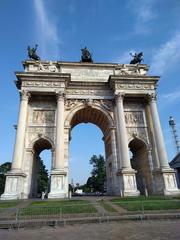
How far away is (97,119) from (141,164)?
8442mm

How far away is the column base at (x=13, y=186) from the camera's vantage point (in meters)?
17.2

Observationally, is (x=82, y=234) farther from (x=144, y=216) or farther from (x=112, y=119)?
(x=112, y=119)

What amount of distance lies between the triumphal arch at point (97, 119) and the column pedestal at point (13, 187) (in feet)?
0.31

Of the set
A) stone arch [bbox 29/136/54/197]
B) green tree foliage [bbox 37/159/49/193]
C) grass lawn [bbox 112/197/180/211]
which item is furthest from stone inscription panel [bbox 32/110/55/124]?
green tree foliage [bbox 37/159/49/193]

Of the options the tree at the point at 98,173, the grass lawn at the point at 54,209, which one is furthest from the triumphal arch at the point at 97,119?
the tree at the point at 98,173

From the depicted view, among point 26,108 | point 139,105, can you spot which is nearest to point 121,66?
point 139,105

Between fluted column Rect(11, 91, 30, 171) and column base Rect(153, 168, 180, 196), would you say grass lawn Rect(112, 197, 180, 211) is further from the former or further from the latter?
fluted column Rect(11, 91, 30, 171)

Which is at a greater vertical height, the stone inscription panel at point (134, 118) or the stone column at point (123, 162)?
the stone inscription panel at point (134, 118)

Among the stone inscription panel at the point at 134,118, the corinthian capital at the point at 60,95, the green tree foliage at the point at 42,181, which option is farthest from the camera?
the green tree foliage at the point at 42,181

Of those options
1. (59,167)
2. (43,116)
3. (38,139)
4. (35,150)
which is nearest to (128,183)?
(59,167)

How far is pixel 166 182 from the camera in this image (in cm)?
1922

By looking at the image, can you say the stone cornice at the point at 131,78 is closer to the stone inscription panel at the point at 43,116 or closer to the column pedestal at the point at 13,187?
the stone inscription panel at the point at 43,116

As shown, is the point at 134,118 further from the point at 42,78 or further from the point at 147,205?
the point at 147,205

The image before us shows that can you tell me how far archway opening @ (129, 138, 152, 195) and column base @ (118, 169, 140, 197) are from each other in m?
3.95
